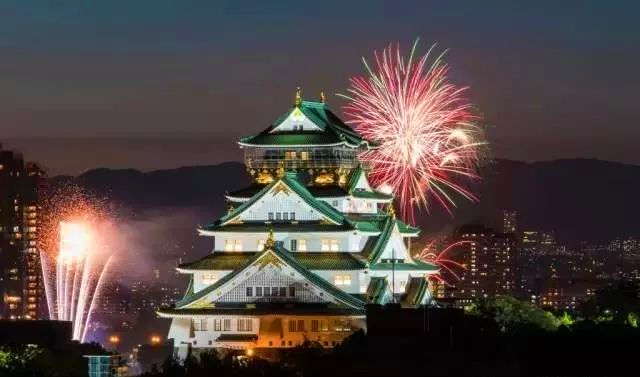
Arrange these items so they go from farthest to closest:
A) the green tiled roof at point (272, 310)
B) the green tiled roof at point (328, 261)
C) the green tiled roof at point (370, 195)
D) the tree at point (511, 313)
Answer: the green tiled roof at point (370, 195), the tree at point (511, 313), the green tiled roof at point (328, 261), the green tiled roof at point (272, 310)

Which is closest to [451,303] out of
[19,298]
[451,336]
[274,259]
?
[274,259]

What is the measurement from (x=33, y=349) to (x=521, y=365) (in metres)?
27.8

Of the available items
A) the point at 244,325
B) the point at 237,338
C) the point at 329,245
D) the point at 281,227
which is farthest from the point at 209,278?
the point at 329,245

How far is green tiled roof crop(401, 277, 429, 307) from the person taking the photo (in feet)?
352

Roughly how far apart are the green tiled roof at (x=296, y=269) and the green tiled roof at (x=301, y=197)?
12.3 feet

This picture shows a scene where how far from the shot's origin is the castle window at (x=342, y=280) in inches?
4144

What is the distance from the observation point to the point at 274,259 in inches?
4031

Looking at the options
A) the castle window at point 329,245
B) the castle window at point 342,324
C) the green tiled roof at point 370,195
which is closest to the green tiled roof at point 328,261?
the castle window at point 329,245

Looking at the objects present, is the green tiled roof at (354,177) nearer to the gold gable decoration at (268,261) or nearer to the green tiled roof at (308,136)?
the green tiled roof at (308,136)

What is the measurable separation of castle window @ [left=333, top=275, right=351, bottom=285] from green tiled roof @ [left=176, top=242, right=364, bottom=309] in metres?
2.85

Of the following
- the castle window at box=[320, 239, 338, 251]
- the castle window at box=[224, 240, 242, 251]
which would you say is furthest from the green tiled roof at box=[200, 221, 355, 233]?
the castle window at box=[320, 239, 338, 251]

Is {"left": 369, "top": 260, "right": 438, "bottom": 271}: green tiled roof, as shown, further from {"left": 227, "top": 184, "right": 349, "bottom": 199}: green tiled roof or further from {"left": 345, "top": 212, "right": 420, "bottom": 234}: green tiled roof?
{"left": 227, "top": 184, "right": 349, "bottom": 199}: green tiled roof

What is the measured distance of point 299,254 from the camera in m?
106

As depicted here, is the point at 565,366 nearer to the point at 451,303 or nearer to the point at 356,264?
the point at 356,264
